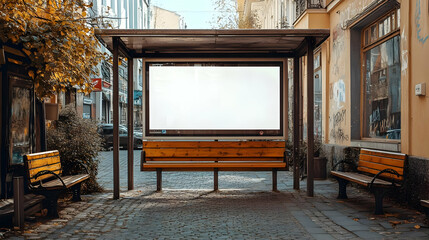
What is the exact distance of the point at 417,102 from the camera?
8.33 m

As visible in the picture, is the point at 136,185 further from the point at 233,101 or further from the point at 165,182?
the point at 233,101

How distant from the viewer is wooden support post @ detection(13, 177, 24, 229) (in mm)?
6352

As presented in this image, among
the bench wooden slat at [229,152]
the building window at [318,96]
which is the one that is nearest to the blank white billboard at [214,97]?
the bench wooden slat at [229,152]

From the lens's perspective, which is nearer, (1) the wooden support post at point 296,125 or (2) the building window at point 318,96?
(1) the wooden support post at point 296,125

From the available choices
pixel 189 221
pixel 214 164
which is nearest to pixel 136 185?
pixel 214 164

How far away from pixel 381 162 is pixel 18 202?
17.8 feet

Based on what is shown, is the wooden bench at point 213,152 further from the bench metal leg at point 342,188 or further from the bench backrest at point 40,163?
the bench backrest at point 40,163

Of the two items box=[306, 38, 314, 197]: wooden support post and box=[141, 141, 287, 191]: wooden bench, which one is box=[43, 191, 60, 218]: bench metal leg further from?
A: box=[306, 38, 314, 197]: wooden support post

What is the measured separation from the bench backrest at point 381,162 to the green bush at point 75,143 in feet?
16.5

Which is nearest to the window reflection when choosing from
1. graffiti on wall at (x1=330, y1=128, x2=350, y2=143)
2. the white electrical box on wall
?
graffiti on wall at (x1=330, y1=128, x2=350, y2=143)

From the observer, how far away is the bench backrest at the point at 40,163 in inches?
287

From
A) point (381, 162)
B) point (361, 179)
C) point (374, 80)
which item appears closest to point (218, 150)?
point (361, 179)

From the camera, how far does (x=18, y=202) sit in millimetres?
6410

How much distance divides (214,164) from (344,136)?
4227 mm
